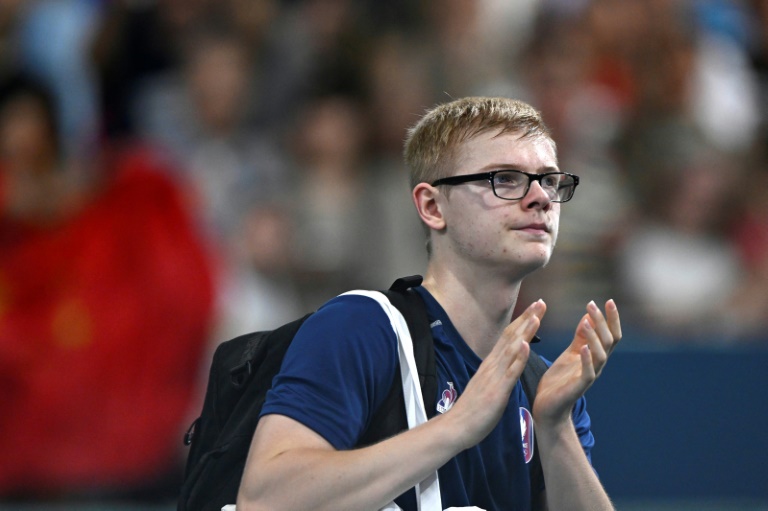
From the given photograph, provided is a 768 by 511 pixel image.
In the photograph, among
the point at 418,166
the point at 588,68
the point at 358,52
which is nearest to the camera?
the point at 418,166

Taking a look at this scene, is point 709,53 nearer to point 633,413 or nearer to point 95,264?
point 633,413

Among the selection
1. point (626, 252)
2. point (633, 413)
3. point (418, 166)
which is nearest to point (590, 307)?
point (418, 166)

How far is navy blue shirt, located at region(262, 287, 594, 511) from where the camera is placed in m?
2.98

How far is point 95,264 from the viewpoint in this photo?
20.3 feet

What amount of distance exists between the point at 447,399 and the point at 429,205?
0.59m

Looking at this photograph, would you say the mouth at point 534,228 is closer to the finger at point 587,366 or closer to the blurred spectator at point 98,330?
the finger at point 587,366

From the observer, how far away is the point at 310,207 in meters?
6.74

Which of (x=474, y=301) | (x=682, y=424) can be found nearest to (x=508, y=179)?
(x=474, y=301)

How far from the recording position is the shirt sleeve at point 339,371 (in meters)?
2.97

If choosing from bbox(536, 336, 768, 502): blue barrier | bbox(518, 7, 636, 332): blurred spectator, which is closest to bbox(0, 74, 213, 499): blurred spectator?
bbox(518, 7, 636, 332): blurred spectator

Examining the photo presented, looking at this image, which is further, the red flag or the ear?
the red flag

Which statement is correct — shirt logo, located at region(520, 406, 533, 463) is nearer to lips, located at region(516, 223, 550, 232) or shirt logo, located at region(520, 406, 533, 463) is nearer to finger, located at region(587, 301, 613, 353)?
finger, located at region(587, 301, 613, 353)

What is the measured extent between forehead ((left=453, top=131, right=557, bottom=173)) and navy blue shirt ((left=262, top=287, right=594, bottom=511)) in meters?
0.42

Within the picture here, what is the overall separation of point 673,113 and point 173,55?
3.18 metres
